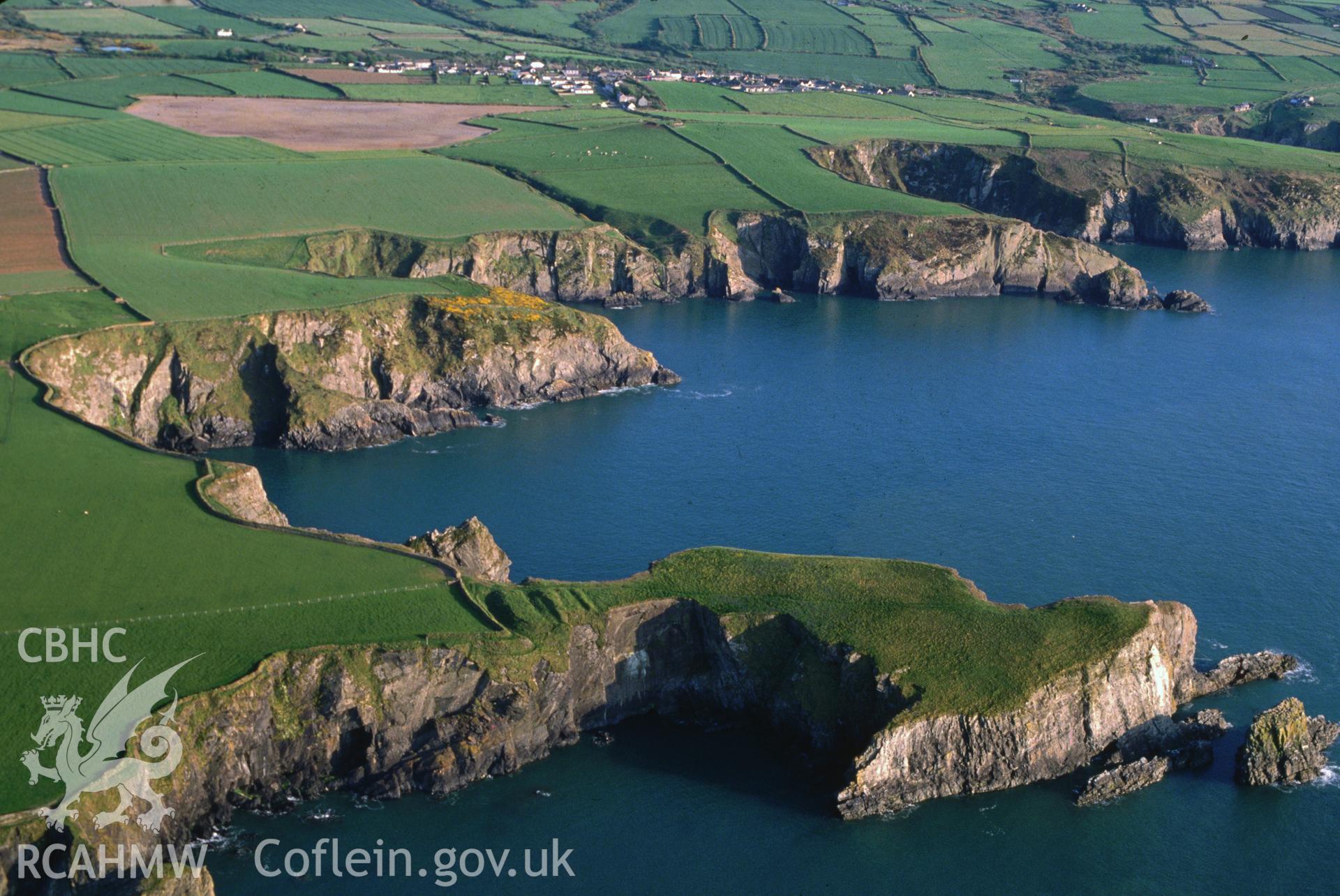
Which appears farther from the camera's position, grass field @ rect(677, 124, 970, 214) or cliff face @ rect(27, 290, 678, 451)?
grass field @ rect(677, 124, 970, 214)

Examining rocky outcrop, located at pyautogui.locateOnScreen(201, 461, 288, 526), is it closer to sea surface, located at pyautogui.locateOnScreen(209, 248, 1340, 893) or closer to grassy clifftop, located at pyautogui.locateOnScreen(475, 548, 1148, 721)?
sea surface, located at pyautogui.locateOnScreen(209, 248, 1340, 893)

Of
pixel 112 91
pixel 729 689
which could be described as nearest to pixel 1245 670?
pixel 729 689

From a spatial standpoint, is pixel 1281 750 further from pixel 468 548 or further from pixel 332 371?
pixel 332 371

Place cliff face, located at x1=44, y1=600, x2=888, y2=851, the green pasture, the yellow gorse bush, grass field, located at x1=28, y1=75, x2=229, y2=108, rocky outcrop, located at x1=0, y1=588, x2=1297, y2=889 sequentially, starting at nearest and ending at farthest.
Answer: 1. cliff face, located at x1=44, y1=600, x2=888, y2=851
2. rocky outcrop, located at x1=0, y1=588, x2=1297, y2=889
3. the yellow gorse bush
4. the green pasture
5. grass field, located at x1=28, y1=75, x2=229, y2=108

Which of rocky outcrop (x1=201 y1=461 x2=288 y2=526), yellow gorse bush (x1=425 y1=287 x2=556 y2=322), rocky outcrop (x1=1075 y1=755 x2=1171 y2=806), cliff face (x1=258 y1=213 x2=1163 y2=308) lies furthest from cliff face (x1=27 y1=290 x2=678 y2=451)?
rocky outcrop (x1=1075 y1=755 x2=1171 y2=806)

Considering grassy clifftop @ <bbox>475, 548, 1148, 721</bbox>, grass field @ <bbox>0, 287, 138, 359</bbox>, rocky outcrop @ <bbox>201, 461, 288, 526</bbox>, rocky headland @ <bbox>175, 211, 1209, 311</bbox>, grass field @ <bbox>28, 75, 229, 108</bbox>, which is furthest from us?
grass field @ <bbox>28, 75, 229, 108</bbox>

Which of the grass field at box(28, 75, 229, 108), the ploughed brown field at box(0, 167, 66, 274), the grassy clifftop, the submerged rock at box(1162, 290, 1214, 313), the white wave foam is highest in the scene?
the grass field at box(28, 75, 229, 108)

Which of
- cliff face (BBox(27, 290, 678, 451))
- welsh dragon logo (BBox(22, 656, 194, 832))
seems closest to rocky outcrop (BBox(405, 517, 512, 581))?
welsh dragon logo (BBox(22, 656, 194, 832))

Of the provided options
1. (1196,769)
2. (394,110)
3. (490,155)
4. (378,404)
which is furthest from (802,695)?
(394,110)

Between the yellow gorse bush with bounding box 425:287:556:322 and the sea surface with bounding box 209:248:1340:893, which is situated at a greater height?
the yellow gorse bush with bounding box 425:287:556:322
